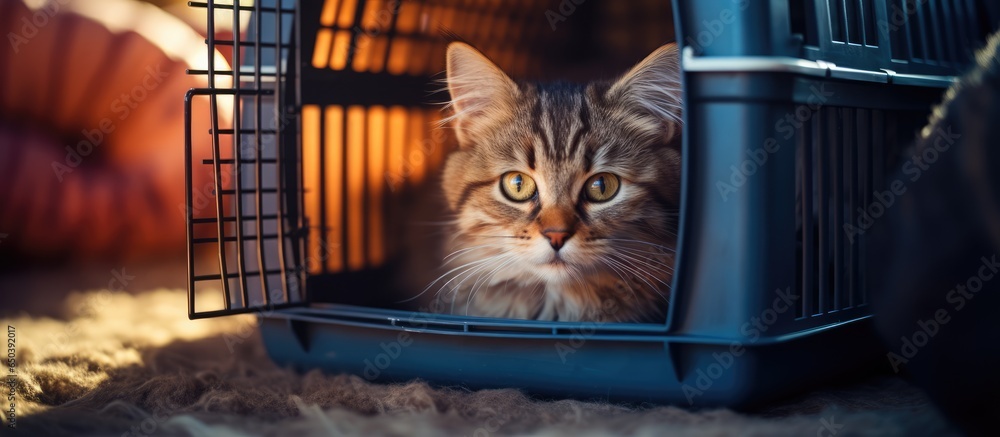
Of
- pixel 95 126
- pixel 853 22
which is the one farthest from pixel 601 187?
pixel 95 126

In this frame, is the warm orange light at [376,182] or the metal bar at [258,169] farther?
the warm orange light at [376,182]

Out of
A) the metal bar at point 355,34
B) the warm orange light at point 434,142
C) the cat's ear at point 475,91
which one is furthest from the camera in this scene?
the warm orange light at point 434,142

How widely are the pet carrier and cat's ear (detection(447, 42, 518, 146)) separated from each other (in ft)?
0.24

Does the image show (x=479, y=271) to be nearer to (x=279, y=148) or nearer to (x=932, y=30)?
(x=279, y=148)

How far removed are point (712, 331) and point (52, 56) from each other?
Result: 2.21 metres

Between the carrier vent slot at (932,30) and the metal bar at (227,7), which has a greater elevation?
the metal bar at (227,7)

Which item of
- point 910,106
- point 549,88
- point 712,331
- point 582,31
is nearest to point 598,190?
point 549,88

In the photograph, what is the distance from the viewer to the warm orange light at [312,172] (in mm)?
1644

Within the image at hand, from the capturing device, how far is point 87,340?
1.78m

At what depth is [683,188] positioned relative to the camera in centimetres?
118

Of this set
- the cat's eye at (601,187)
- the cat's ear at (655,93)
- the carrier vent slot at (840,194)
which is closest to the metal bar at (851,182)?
the carrier vent slot at (840,194)

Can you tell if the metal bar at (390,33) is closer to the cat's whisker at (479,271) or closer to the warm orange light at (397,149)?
the warm orange light at (397,149)

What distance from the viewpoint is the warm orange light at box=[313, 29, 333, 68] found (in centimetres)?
168

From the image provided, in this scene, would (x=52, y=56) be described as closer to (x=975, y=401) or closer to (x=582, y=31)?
(x=582, y=31)
